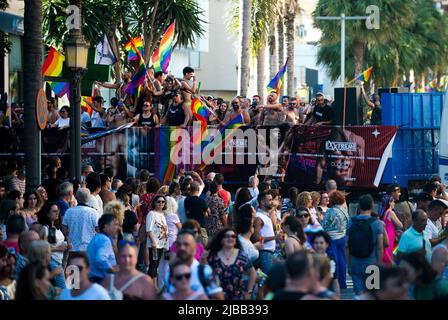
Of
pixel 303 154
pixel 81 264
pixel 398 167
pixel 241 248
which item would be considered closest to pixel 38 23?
pixel 303 154

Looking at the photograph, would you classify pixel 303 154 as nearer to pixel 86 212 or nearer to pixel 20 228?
pixel 86 212

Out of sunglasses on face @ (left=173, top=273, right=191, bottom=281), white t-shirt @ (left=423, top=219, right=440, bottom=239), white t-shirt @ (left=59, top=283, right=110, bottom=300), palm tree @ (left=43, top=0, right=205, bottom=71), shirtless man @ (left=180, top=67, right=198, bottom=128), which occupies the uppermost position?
palm tree @ (left=43, top=0, right=205, bottom=71)

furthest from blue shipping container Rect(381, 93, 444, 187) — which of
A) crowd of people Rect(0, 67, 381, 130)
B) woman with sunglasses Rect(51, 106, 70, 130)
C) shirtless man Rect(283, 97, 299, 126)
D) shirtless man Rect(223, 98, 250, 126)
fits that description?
woman with sunglasses Rect(51, 106, 70, 130)

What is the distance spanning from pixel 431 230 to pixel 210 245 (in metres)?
3.87

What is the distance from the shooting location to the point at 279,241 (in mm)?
13648

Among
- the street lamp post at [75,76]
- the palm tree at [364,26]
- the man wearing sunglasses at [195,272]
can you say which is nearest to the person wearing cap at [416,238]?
the man wearing sunglasses at [195,272]

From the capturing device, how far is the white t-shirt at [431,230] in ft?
44.6

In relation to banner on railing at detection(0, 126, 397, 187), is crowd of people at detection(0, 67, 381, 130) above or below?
above

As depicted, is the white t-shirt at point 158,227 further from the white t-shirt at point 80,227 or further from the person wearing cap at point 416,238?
the person wearing cap at point 416,238

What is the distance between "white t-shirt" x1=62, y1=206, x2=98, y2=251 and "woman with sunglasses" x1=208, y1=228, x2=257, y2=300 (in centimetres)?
273

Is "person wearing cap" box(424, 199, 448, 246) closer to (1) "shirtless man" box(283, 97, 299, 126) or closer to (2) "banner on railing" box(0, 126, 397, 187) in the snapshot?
(2) "banner on railing" box(0, 126, 397, 187)

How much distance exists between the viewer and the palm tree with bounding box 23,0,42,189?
63.2 feet

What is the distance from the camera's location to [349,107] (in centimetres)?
2270

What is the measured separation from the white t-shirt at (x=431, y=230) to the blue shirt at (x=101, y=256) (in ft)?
13.3
